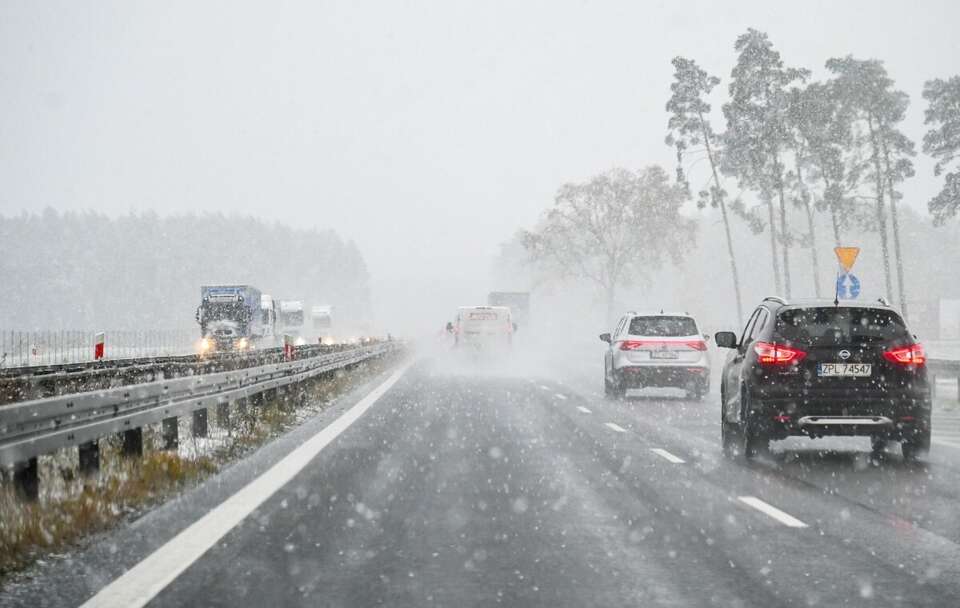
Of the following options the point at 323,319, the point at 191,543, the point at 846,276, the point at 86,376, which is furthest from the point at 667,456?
the point at 323,319

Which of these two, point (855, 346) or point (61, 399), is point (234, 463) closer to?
point (61, 399)

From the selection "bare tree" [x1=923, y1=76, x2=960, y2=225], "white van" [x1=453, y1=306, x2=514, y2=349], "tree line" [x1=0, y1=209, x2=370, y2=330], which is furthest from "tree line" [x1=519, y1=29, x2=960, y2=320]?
"tree line" [x1=0, y1=209, x2=370, y2=330]

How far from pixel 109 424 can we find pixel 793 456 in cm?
705

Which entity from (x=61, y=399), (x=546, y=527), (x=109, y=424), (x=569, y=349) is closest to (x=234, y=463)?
(x=109, y=424)

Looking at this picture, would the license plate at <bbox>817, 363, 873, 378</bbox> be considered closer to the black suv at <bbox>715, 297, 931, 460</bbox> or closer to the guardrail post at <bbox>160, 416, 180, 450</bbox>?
the black suv at <bbox>715, 297, 931, 460</bbox>

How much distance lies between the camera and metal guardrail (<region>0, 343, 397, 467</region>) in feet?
23.9

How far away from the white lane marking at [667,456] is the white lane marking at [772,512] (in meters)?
2.53

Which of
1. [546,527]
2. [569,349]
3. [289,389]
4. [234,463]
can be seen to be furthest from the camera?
[569,349]

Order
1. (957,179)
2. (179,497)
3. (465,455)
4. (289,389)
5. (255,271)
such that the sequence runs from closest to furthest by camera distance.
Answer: (179,497) < (465,455) < (289,389) < (957,179) < (255,271)

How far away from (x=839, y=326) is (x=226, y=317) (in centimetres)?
4668

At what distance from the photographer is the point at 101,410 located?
29.9 feet

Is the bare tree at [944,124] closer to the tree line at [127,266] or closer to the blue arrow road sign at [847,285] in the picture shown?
the blue arrow road sign at [847,285]

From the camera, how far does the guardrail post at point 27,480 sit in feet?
25.3

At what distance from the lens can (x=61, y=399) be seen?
8.08 m
